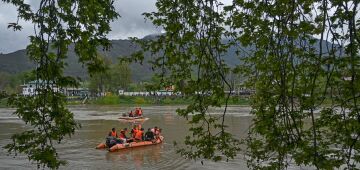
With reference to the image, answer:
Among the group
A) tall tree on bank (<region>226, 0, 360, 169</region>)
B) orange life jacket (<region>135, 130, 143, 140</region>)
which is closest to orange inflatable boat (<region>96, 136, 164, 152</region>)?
orange life jacket (<region>135, 130, 143, 140</region>)

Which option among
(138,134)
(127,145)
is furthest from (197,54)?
(138,134)

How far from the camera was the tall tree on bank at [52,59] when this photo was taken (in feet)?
16.7

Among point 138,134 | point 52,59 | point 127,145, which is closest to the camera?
point 52,59

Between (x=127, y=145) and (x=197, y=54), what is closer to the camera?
(x=197, y=54)

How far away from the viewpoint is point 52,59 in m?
5.33

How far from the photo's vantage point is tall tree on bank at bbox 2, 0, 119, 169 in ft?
16.7

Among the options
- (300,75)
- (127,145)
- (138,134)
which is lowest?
(127,145)

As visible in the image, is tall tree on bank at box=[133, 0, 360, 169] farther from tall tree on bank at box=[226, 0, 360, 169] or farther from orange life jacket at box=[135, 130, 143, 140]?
orange life jacket at box=[135, 130, 143, 140]

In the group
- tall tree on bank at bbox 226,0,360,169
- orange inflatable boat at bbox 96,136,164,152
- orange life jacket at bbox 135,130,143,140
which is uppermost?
tall tree on bank at bbox 226,0,360,169

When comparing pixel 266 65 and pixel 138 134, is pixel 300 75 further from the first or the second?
pixel 138 134

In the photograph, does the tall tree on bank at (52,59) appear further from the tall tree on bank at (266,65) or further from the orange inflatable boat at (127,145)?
the orange inflatable boat at (127,145)

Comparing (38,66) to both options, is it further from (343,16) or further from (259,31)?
(343,16)

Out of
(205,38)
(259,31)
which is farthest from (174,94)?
(259,31)

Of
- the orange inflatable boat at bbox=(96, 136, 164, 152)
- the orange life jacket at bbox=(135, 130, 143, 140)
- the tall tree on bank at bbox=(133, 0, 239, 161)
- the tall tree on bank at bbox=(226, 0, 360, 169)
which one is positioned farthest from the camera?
the orange life jacket at bbox=(135, 130, 143, 140)
